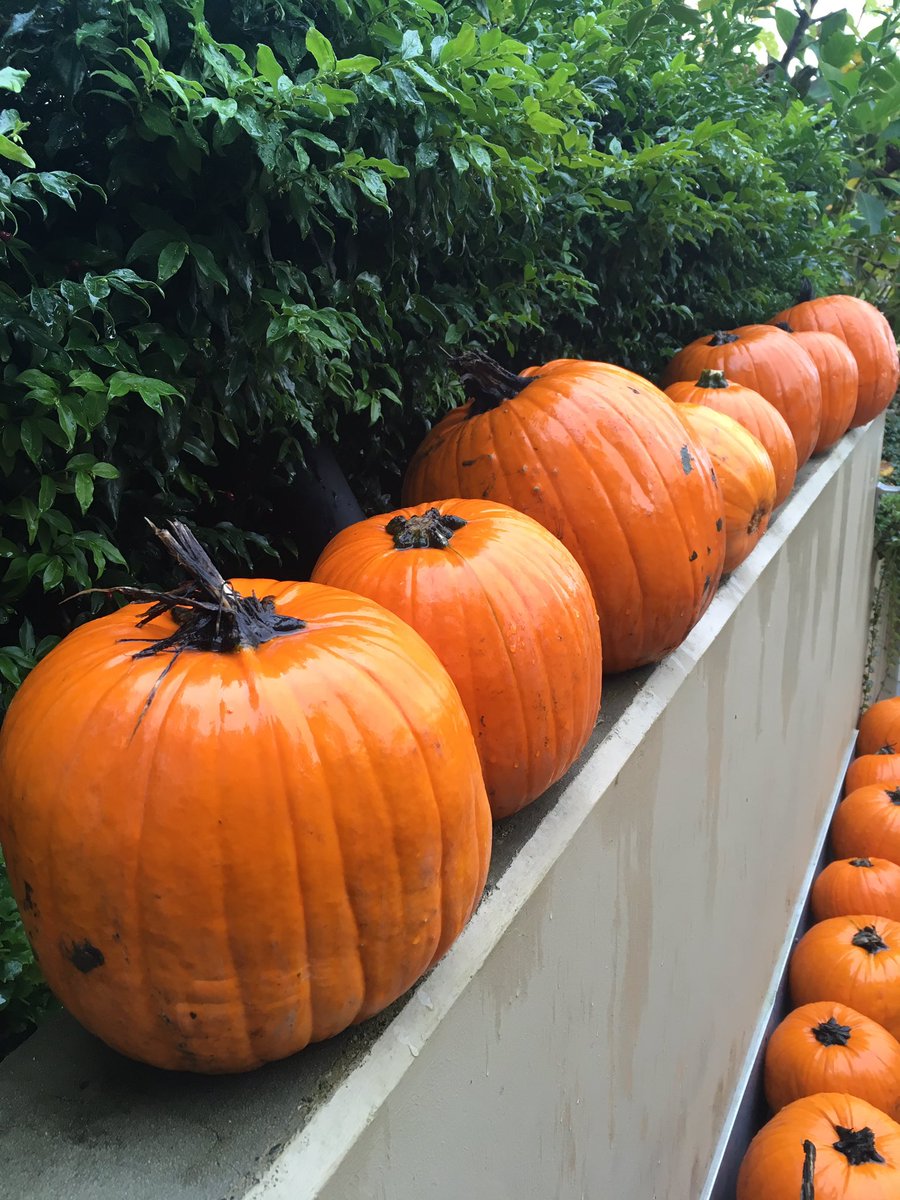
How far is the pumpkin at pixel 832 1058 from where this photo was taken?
9.79 feet

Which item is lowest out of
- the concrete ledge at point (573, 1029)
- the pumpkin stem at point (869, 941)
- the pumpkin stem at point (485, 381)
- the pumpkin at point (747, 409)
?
the pumpkin stem at point (869, 941)

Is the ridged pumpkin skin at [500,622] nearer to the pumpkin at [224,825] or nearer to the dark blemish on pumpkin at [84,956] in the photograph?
the pumpkin at [224,825]

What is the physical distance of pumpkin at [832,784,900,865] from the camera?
164 inches

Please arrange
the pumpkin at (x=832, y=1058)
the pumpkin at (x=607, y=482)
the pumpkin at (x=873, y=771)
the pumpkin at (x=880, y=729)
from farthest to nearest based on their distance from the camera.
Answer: the pumpkin at (x=880, y=729), the pumpkin at (x=873, y=771), the pumpkin at (x=832, y=1058), the pumpkin at (x=607, y=482)

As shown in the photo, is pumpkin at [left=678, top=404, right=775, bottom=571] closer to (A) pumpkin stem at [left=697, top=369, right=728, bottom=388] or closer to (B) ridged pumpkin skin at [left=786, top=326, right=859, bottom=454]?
(A) pumpkin stem at [left=697, top=369, right=728, bottom=388]

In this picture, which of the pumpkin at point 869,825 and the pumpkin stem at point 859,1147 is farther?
the pumpkin at point 869,825

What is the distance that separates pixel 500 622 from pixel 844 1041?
8.78ft

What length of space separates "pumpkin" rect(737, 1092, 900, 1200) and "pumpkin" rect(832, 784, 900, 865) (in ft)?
5.16

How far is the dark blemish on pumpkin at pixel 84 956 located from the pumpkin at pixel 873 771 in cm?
459

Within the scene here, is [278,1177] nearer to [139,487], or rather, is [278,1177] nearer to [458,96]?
[139,487]

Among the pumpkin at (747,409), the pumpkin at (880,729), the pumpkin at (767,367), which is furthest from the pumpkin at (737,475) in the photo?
the pumpkin at (880,729)

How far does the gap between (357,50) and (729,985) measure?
278 centimetres

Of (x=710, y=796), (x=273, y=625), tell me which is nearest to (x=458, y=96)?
(x=273, y=625)

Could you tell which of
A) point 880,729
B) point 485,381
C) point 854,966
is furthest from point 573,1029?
point 880,729
